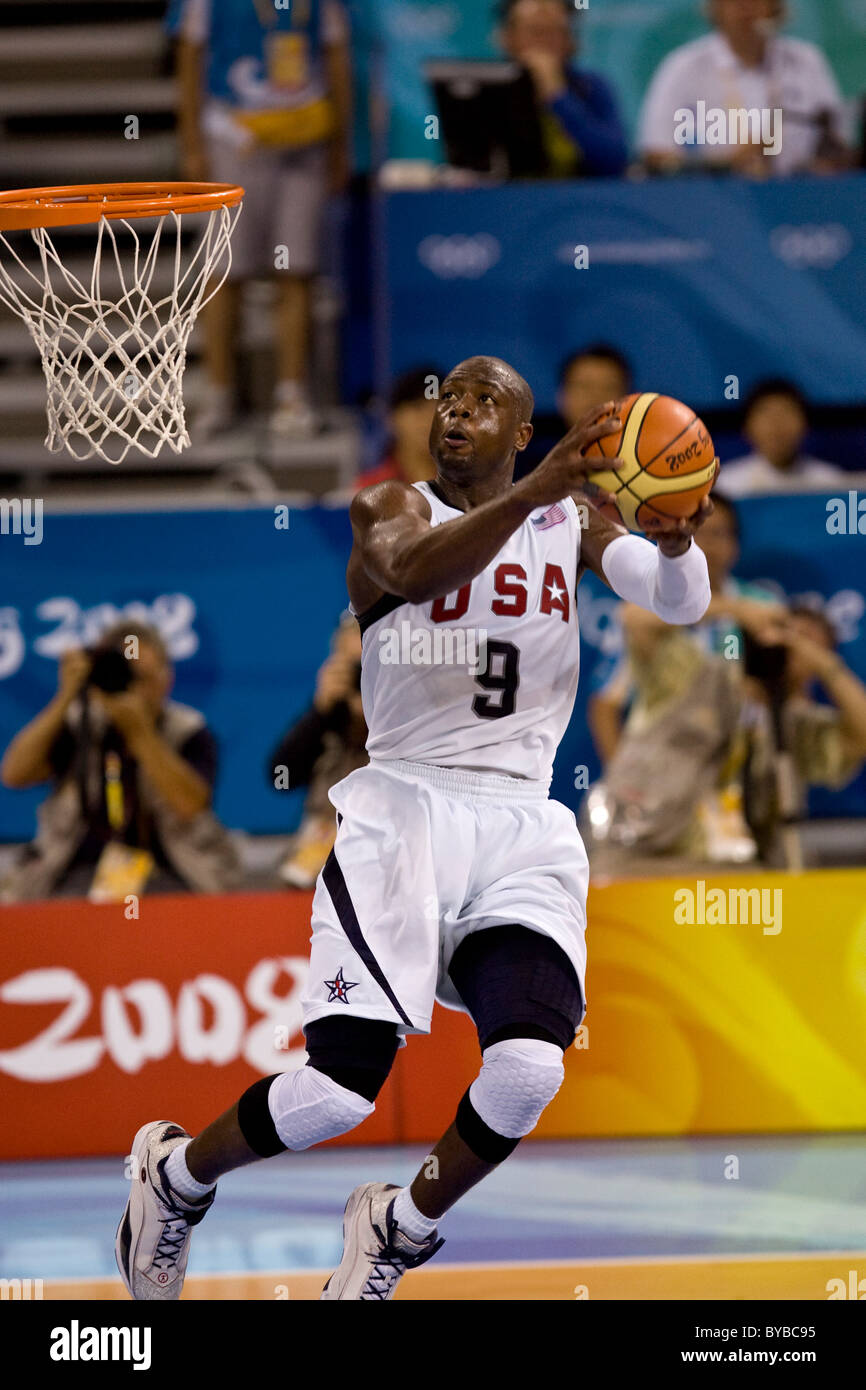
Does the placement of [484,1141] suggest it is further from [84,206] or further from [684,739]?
[684,739]

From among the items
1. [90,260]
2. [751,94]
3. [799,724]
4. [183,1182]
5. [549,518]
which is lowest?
[183,1182]

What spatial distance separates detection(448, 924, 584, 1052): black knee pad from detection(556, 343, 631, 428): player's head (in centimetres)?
460

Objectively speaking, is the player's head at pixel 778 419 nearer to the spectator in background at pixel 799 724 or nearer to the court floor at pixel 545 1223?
the spectator in background at pixel 799 724

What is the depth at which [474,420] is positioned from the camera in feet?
15.1

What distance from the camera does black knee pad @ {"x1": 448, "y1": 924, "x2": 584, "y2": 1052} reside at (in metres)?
4.40

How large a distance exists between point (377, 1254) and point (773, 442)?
219 inches

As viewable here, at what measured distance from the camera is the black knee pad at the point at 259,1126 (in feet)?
14.9

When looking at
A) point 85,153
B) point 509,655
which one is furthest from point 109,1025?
point 85,153

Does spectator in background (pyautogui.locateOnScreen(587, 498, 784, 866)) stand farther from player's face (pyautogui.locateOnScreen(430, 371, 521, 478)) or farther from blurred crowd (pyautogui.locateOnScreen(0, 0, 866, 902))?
player's face (pyautogui.locateOnScreen(430, 371, 521, 478))

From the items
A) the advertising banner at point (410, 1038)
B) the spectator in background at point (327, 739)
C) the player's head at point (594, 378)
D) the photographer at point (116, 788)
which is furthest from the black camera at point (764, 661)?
the photographer at point (116, 788)

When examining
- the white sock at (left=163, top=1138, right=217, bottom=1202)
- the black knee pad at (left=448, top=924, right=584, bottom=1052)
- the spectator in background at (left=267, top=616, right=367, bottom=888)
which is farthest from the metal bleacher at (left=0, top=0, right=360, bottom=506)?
the black knee pad at (left=448, top=924, right=584, bottom=1052)

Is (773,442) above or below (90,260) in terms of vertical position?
below

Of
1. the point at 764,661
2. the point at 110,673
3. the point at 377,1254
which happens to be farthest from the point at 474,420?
the point at 764,661

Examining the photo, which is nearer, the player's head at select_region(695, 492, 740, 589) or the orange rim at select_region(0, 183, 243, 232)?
the orange rim at select_region(0, 183, 243, 232)
